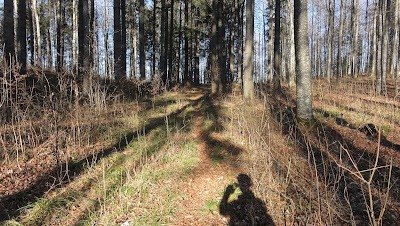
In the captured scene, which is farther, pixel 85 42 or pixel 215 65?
pixel 215 65

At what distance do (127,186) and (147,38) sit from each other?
29.3 meters

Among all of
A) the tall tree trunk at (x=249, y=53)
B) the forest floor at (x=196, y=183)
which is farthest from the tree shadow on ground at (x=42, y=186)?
the tall tree trunk at (x=249, y=53)

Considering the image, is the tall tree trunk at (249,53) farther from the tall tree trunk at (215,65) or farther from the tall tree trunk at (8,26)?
the tall tree trunk at (8,26)

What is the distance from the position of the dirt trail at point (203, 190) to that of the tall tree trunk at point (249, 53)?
13.4 ft

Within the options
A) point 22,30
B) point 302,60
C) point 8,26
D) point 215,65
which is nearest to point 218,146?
point 302,60

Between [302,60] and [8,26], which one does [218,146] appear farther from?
[8,26]

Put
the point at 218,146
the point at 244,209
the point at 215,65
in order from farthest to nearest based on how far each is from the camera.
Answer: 1. the point at 215,65
2. the point at 218,146
3. the point at 244,209

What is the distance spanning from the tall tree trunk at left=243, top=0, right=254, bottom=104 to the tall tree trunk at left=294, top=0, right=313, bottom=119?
236cm

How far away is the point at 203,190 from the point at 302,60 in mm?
4373

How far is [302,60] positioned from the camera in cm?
570

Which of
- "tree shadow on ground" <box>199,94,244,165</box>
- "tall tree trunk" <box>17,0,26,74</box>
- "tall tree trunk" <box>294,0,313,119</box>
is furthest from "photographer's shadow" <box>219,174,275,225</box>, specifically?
"tall tree trunk" <box>17,0,26,74</box>

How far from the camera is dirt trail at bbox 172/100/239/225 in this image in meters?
2.94

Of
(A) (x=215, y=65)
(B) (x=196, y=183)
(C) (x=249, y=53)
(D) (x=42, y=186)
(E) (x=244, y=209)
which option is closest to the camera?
(E) (x=244, y=209)

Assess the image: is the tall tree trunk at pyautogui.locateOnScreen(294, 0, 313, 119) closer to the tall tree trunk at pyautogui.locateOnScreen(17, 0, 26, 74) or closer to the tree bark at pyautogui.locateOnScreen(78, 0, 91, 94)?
the tree bark at pyautogui.locateOnScreen(78, 0, 91, 94)
